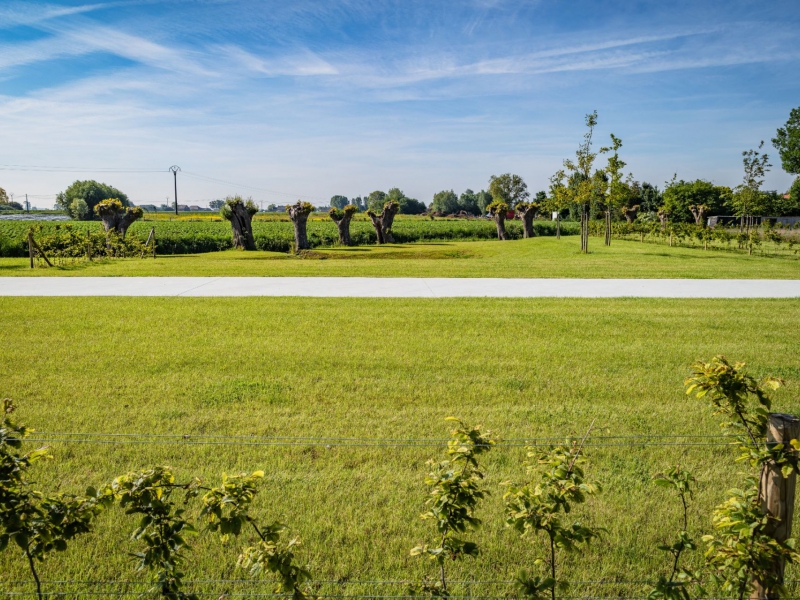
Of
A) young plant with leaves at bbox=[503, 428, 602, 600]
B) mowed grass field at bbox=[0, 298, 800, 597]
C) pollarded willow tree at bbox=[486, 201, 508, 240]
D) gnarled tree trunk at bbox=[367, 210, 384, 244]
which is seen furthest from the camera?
pollarded willow tree at bbox=[486, 201, 508, 240]

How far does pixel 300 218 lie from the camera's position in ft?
85.4

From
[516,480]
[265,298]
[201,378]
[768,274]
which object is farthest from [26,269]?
[768,274]

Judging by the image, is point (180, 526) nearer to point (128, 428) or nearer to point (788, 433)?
point (788, 433)

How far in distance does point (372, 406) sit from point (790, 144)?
7600 centimetres

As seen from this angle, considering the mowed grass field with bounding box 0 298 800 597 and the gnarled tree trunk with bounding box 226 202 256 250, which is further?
the gnarled tree trunk with bounding box 226 202 256 250

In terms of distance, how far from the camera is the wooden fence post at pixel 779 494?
2.49 metres

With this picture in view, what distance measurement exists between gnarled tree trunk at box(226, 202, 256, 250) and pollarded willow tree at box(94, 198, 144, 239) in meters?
4.24

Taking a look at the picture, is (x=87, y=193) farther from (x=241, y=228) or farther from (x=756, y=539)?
(x=756, y=539)

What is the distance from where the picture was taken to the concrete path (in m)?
12.5

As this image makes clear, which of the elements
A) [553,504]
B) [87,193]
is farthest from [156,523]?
[87,193]

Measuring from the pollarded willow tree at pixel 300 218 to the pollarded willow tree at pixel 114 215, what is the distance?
7183 mm

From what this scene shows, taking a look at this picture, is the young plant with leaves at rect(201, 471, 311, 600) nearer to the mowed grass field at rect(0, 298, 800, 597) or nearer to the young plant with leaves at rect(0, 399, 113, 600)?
the young plant with leaves at rect(0, 399, 113, 600)

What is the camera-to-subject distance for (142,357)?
7.33m

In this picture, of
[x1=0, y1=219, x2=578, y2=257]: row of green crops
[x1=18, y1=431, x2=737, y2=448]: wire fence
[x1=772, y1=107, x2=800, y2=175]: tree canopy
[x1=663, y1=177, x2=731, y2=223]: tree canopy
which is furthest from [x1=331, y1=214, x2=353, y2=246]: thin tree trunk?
[x1=772, y1=107, x2=800, y2=175]: tree canopy
